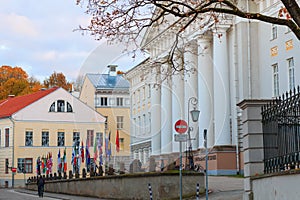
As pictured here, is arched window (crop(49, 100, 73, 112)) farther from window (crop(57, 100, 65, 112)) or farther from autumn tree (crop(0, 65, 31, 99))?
autumn tree (crop(0, 65, 31, 99))

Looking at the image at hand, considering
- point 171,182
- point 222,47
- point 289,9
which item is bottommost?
point 171,182

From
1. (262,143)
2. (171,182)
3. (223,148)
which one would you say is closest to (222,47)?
(223,148)

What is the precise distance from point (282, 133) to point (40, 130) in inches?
Answer: 2547

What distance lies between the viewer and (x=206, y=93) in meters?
50.4

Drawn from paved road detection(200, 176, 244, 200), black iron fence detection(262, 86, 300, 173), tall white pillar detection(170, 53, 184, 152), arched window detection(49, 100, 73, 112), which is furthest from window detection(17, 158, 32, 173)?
black iron fence detection(262, 86, 300, 173)

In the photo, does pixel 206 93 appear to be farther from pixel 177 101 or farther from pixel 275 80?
pixel 275 80

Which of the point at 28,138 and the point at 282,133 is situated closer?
the point at 282,133

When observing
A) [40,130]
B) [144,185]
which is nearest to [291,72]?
[144,185]

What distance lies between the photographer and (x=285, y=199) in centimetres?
1512

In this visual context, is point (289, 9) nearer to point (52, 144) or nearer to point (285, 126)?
point (285, 126)

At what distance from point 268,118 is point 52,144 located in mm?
63662

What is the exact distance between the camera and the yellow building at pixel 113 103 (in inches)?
1572

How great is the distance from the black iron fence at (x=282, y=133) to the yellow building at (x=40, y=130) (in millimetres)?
57810

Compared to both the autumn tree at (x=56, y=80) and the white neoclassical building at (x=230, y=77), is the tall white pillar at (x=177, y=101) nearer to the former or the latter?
the white neoclassical building at (x=230, y=77)
